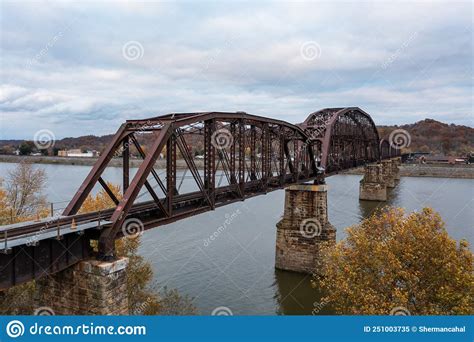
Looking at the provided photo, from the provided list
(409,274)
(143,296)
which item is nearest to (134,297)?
(143,296)

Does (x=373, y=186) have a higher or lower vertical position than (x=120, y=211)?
lower

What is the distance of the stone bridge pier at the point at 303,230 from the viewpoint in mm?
29609

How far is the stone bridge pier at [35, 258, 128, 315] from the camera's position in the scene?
12688mm

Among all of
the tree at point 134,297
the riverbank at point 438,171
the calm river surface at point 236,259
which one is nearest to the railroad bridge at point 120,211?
the tree at point 134,297

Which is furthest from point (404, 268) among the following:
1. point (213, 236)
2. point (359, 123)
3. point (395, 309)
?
point (359, 123)

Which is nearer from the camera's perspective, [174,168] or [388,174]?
[174,168]

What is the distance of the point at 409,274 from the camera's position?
592 inches

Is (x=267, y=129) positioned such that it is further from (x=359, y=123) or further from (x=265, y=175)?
(x=359, y=123)

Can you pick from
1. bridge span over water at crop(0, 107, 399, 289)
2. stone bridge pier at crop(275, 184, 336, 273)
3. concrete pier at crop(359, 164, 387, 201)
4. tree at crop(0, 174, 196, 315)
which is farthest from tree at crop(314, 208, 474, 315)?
concrete pier at crop(359, 164, 387, 201)

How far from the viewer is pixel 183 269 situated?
94.5 ft

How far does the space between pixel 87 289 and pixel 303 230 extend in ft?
65.0

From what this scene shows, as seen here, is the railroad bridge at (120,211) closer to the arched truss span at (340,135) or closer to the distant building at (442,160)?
the arched truss span at (340,135)

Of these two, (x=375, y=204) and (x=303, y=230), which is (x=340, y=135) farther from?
(x=375, y=204)

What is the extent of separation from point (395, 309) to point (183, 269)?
17580mm
